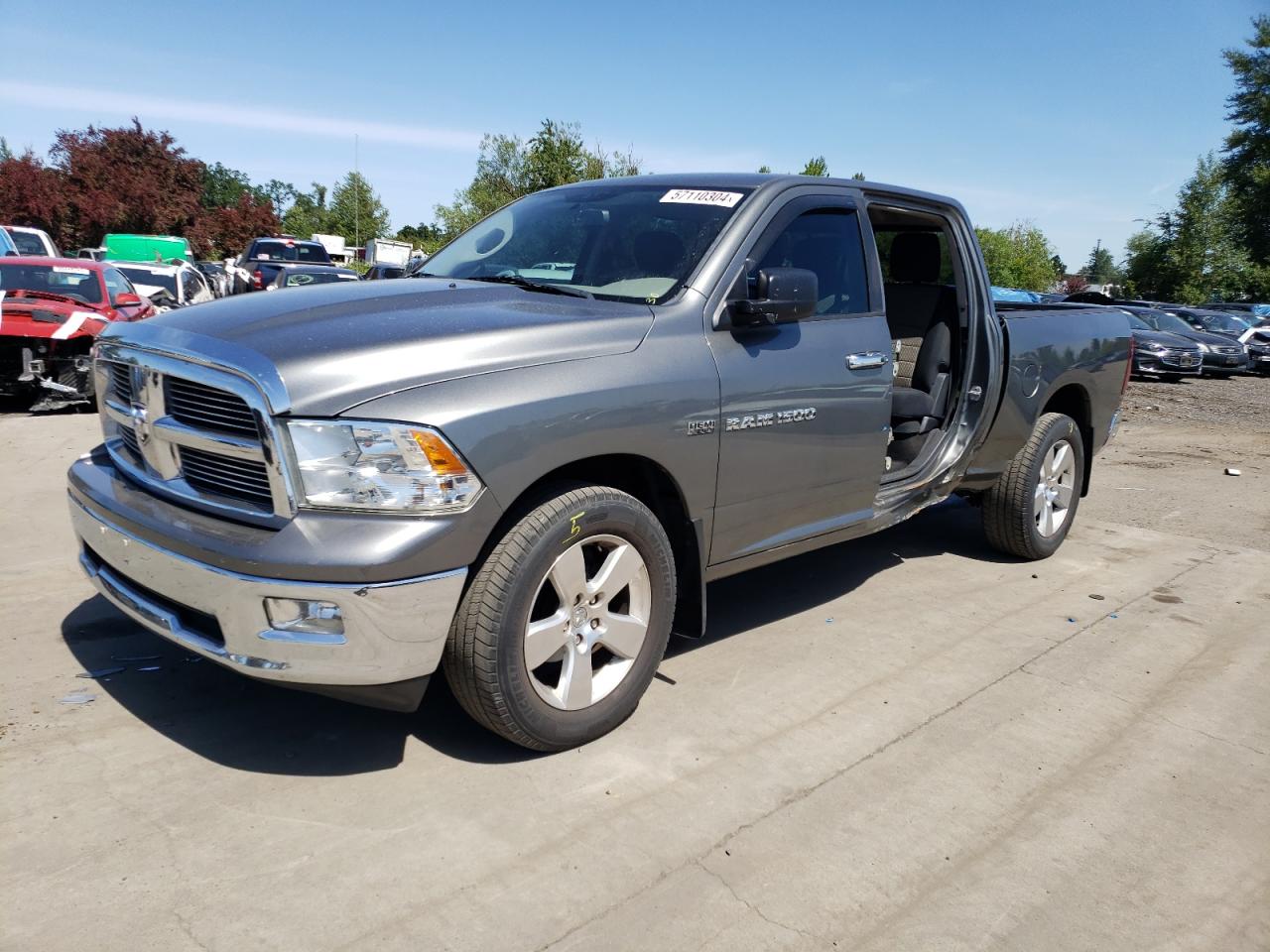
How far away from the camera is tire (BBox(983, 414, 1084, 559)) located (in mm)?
5672

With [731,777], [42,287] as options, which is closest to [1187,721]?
[731,777]

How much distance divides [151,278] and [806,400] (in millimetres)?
14525

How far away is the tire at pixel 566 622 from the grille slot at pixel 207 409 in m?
0.80

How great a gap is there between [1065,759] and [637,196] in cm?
274

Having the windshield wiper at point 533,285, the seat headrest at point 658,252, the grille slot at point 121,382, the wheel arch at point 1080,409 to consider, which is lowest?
the wheel arch at point 1080,409

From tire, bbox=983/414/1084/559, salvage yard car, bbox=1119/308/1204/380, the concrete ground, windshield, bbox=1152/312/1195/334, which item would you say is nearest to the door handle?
the concrete ground

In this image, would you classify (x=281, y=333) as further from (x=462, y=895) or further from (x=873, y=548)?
(x=873, y=548)

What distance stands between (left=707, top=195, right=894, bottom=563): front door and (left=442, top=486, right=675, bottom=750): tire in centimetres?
46

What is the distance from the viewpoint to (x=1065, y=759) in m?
3.50

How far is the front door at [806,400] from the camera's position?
3.71m

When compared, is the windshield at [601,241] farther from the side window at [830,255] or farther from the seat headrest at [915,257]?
the seat headrest at [915,257]

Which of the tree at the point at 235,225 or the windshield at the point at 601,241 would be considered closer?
the windshield at the point at 601,241

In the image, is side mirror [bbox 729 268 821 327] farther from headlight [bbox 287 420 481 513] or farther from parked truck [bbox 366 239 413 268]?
parked truck [bbox 366 239 413 268]

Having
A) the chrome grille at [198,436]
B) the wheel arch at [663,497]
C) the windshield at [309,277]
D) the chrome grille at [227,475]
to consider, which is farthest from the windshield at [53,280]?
the wheel arch at [663,497]
